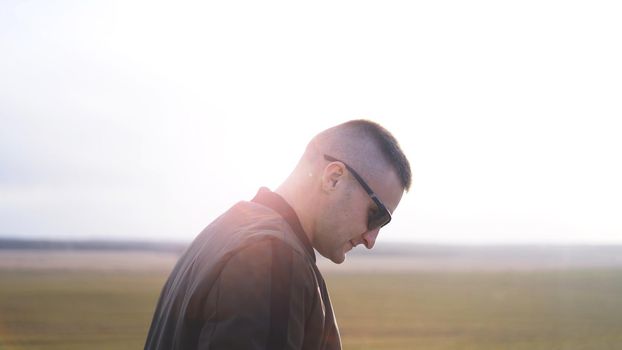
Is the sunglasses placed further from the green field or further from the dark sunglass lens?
the green field

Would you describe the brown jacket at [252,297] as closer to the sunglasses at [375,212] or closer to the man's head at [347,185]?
the man's head at [347,185]

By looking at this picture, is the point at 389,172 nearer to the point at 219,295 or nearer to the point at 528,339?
the point at 219,295

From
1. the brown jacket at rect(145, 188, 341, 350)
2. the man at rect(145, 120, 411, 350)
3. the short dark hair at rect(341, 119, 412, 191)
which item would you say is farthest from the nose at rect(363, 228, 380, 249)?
the brown jacket at rect(145, 188, 341, 350)

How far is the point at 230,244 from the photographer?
172cm

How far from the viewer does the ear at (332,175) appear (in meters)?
2.04

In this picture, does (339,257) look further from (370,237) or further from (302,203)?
(302,203)

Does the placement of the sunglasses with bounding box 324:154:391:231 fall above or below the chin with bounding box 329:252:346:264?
above

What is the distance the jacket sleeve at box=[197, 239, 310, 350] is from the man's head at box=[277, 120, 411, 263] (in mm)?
373

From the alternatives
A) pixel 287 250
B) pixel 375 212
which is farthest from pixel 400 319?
pixel 287 250

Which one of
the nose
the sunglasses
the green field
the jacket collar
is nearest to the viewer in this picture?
the jacket collar

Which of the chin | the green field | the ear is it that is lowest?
the green field

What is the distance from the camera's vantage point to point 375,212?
6.93ft

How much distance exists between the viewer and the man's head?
2041 mm

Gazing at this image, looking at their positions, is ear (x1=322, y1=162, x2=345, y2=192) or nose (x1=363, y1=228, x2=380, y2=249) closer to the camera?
ear (x1=322, y1=162, x2=345, y2=192)
